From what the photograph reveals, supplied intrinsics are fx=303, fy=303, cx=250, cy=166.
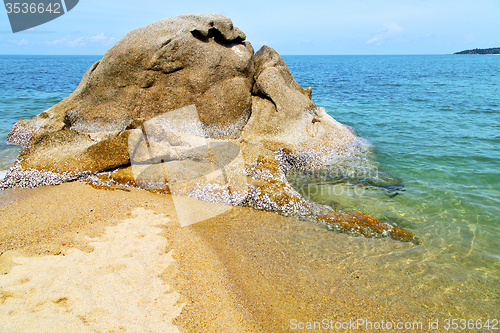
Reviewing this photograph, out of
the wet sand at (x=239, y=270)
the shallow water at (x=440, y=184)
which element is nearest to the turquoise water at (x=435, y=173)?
the shallow water at (x=440, y=184)

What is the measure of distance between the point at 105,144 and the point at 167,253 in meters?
3.44

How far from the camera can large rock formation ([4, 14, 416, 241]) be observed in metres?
6.20

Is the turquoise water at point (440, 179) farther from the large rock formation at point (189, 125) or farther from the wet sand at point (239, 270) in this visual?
the large rock formation at point (189, 125)

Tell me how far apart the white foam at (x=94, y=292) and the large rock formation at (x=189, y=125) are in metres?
2.22

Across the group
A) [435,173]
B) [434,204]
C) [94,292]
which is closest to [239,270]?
[94,292]

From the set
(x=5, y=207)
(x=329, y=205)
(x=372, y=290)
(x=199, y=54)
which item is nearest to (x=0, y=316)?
(x=5, y=207)

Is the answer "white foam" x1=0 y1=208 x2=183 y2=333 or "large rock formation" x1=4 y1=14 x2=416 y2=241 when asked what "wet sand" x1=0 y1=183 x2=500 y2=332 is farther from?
"large rock formation" x1=4 y1=14 x2=416 y2=241

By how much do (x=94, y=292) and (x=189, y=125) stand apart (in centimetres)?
539

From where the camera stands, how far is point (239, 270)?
3.93m

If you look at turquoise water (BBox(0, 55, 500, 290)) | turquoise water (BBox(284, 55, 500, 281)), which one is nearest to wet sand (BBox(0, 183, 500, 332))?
turquoise water (BBox(0, 55, 500, 290))

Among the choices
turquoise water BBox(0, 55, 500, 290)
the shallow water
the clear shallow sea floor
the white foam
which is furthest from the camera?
turquoise water BBox(0, 55, 500, 290)

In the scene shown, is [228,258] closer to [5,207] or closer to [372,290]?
[372,290]

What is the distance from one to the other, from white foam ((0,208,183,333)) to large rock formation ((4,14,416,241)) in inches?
87.5

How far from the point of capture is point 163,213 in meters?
5.14
